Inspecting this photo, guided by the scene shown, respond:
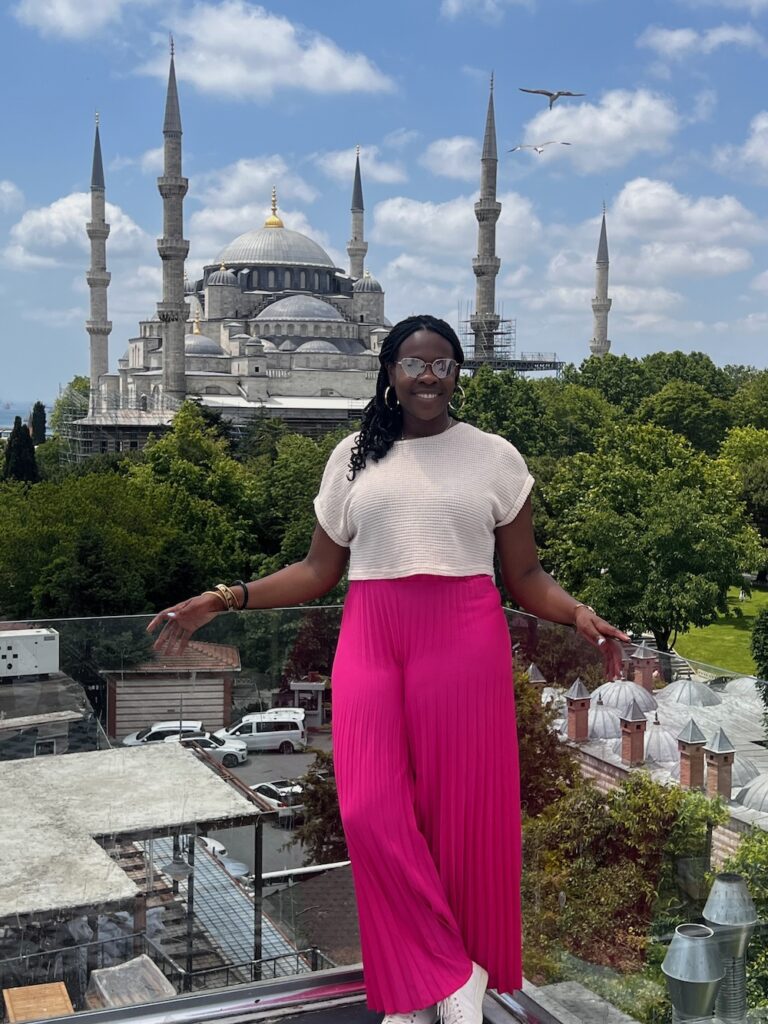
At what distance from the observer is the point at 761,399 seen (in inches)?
1572

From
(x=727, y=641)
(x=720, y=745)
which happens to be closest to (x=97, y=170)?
(x=727, y=641)

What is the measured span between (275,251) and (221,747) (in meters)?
55.3

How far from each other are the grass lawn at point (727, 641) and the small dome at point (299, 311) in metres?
30.9

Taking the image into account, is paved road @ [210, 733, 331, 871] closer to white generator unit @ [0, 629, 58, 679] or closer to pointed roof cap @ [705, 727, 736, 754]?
white generator unit @ [0, 629, 58, 679]

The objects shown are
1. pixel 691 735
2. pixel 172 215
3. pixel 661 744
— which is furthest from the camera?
pixel 172 215

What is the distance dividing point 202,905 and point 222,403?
134ft

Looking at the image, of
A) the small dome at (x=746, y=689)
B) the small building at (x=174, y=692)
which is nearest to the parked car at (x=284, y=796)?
the small building at (x=174, y=692)

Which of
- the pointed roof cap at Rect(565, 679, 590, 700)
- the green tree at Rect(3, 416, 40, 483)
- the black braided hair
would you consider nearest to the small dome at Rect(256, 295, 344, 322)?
the green tree at Rect(3, 416, 40, 483)

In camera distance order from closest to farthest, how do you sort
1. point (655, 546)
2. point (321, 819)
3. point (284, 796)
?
point (321, 819) < point (284, 796) < point (655, 546)

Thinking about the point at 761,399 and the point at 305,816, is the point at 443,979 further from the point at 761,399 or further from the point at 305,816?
the point at 761,399

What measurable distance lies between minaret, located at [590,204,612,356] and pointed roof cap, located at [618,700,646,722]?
5381cm

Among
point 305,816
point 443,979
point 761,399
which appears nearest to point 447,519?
point 443,979

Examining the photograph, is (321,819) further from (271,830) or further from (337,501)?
(337,501)

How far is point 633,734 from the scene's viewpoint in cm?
397
